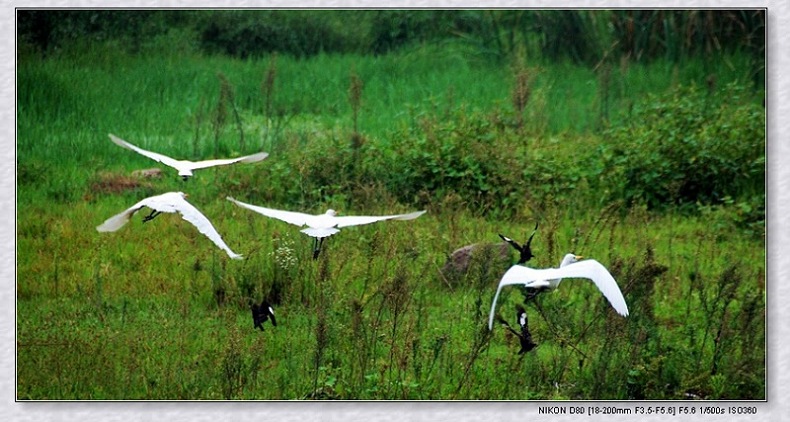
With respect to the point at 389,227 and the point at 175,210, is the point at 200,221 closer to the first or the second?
the point at 175,210

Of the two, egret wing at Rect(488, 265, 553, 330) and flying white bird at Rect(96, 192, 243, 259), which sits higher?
egret wing at Rect(488, 265, 553, 330)

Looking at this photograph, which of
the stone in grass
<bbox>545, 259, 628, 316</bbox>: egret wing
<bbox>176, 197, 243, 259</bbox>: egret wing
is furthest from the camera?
the stone in grass

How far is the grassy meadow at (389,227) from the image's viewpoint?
197 inches

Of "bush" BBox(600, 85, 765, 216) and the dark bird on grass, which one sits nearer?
the dark bird on grass

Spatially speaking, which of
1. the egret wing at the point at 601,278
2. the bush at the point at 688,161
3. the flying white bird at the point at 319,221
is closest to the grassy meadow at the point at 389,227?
the bush at the point at 688,161

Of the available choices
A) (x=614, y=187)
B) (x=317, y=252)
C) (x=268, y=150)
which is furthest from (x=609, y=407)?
(x=268, y=150)

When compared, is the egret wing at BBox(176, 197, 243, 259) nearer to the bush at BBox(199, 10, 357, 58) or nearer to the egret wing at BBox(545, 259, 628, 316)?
the egret wing at BBox(545, 259, 628, 316)

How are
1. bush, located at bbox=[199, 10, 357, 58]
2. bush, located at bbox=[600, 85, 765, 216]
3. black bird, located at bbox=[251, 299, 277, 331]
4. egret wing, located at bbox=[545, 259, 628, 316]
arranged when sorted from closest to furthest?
egret wing, located at bbox=[545, 259, 628, 316] < black bird, located at bbox=[251, 299, 277, 331] < bush, located at bbox=[600, 85, 765, 216] < bush, located at bbox=[199, 10, 357, 58]

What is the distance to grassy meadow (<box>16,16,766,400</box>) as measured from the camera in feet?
16.4

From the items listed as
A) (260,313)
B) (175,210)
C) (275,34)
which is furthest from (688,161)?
(175,210)

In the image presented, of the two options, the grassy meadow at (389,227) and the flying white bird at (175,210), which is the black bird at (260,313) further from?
the flying white bird at (175,210)

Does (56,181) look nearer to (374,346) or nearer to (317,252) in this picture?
(317,252)

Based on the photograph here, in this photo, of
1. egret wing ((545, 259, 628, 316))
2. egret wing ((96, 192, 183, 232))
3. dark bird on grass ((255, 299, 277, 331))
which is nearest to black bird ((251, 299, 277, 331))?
dark bird on grass ((255, 299, 277, 331))
